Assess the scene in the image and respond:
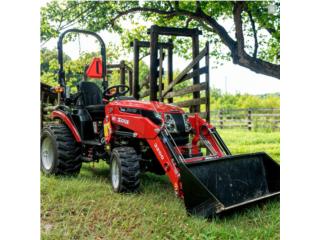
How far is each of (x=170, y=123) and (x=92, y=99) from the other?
1608 millimetres

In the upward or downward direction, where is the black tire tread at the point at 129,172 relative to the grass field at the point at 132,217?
upward

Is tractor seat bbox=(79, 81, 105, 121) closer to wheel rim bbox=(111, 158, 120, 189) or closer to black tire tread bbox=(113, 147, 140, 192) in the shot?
wheel rim bbox=(111, 158, 120, 189)

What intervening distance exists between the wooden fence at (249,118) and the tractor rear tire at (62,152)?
7940 mm

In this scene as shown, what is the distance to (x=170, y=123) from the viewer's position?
4328 millimetres

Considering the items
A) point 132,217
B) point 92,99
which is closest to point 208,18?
point 92,99

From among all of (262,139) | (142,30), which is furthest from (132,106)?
(262,139)

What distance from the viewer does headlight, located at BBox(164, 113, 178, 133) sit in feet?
14.1

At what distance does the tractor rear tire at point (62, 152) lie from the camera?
16.2 feet

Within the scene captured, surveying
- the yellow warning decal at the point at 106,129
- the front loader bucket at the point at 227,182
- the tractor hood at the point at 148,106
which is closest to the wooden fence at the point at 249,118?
the front loader bucket at the point at 227,182

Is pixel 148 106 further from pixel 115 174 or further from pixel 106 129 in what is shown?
pixel 115 174

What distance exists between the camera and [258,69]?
702 centimetres

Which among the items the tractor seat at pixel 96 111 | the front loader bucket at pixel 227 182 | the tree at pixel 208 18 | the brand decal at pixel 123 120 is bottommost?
the front loader bucket at pixel 227 182

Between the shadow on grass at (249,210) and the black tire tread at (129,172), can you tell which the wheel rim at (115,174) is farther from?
the shadow on grass at (249,210)
